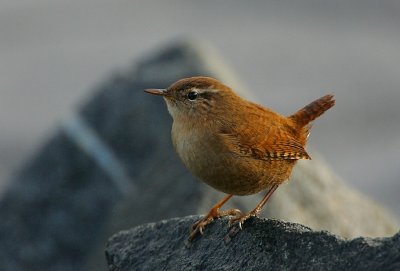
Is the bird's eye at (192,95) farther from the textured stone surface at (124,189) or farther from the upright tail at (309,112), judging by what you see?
the textured stone surface at (124,189)

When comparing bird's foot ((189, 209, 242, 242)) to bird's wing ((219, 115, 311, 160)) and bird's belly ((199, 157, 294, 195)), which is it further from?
bird's wing ((219, 115, 311, 160))

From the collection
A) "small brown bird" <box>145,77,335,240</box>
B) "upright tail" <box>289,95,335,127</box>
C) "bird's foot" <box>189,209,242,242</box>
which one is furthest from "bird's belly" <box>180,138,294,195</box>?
"upright tail" <box>289,95,335,127</box>

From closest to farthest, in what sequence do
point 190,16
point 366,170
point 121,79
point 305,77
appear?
point 121,79
point 366,170
point 305,77
point 190,16

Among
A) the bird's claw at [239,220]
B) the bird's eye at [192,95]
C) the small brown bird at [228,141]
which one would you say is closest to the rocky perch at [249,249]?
the bird's claw at [239,220]

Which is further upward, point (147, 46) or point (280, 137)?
point (147, 46)

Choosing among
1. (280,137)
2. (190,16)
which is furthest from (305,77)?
→ (280,137)

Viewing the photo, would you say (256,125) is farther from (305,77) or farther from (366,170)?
(305,77)

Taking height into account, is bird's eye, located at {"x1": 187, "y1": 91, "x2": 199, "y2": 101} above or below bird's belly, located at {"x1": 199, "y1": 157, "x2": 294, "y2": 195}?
above
